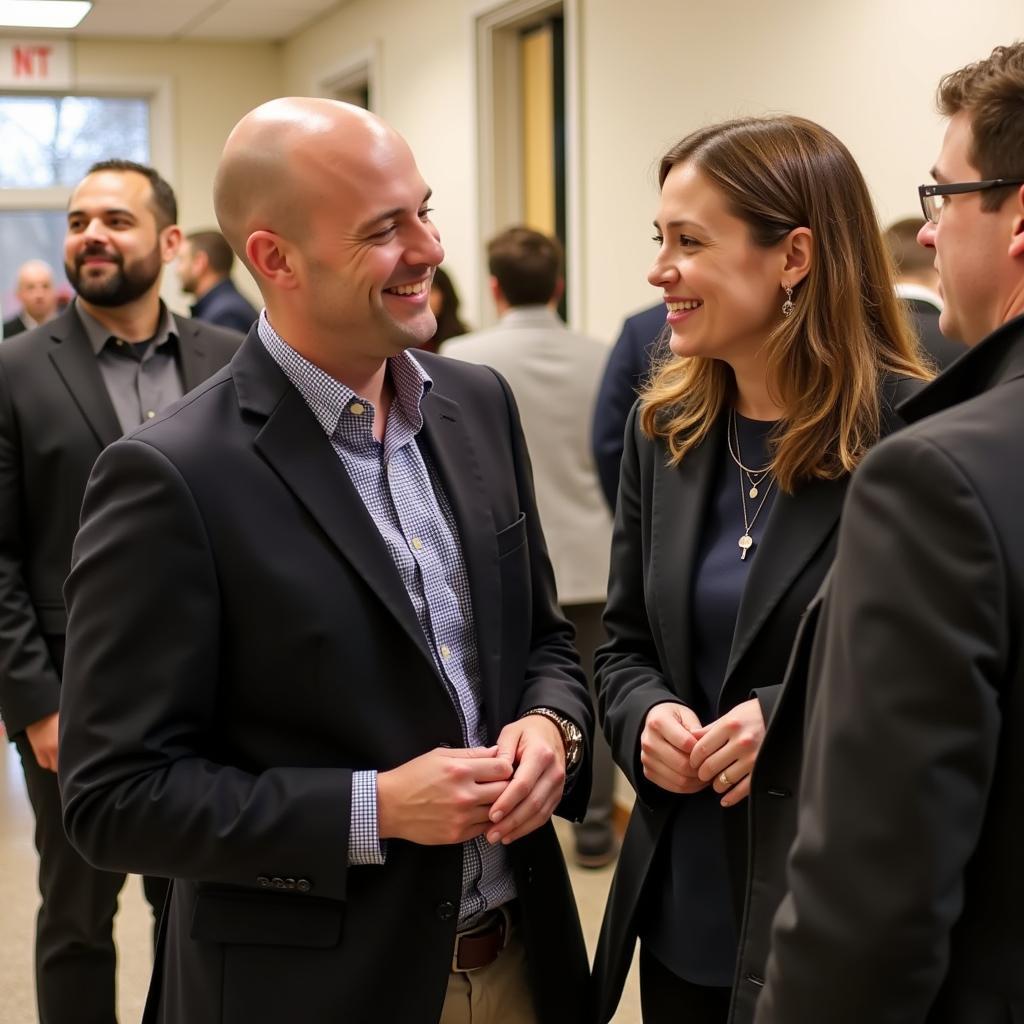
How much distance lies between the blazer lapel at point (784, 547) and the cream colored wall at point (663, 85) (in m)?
1.92

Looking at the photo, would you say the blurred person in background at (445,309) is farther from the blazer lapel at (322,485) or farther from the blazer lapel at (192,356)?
the blazer lapel at (322,485)

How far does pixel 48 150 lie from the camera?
29.8 feet

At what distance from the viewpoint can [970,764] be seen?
3.17 ft

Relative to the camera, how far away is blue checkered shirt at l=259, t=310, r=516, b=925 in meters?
1.53

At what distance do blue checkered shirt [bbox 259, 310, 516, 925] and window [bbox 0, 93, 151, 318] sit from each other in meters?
8.11

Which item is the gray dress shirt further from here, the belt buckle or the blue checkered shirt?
the belt buckle

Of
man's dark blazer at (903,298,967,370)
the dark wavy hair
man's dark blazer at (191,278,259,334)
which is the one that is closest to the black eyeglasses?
man's dark blazer at (903,298,967,370)

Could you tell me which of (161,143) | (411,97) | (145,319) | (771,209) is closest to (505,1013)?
(771,209)

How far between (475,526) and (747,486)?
412mm

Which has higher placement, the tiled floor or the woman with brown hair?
the woman with brown hair

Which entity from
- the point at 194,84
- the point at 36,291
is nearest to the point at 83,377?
the point at 36,291

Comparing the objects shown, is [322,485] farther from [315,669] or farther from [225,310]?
[225,310]

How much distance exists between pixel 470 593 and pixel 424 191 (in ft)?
1.58

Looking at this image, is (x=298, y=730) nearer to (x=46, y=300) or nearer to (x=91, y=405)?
(x=91, y=405)
